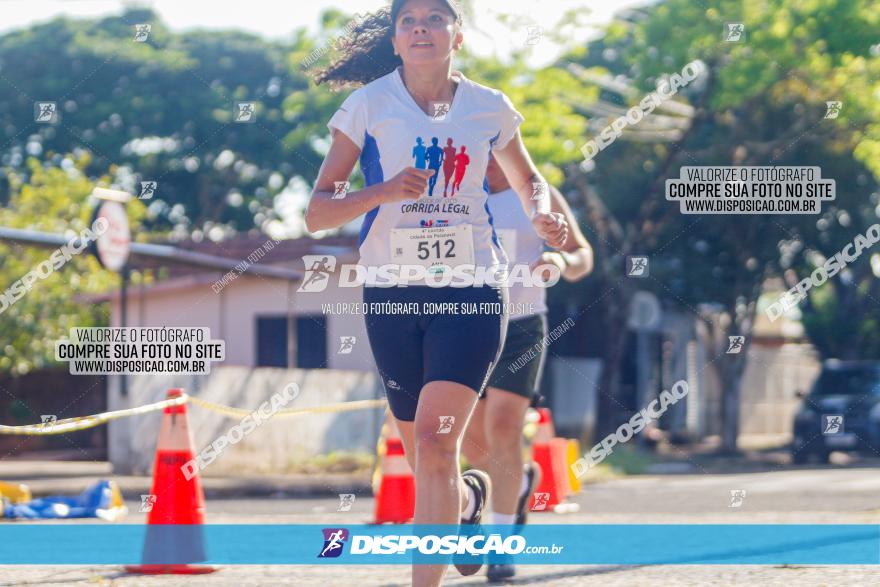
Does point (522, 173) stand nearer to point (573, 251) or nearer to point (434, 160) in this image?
point (434, 160)

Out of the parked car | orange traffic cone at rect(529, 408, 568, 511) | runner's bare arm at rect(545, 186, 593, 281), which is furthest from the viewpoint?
the parked car

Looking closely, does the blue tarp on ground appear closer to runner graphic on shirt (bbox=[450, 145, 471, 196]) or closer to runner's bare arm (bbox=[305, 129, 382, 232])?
runner's bare arm (bbox=[305, 129, 382, 232])

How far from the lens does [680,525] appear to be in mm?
8953

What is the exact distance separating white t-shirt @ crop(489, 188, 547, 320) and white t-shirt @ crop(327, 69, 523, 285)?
4.65 feet

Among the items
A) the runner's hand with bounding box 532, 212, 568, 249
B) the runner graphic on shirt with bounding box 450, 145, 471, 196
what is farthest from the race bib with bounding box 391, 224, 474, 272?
the runner's hand with bounding box 532, 212, 568, 249

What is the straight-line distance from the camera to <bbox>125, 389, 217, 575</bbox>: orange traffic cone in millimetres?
6332

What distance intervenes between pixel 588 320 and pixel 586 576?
79.2ft

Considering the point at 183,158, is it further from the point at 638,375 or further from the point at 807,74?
the point at 807,74

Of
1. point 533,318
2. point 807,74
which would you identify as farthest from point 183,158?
point 533,318

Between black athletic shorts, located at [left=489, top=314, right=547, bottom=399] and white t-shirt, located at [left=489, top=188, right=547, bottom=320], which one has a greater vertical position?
white t-shirt, located at [left=489, top=188, right=547, bottom=320]

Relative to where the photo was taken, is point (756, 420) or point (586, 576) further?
point (756, 420)

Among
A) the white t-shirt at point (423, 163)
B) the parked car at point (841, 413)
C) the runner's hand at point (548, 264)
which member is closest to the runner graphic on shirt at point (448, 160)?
the white t-shirt at point (423, 163)

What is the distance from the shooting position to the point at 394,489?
29.7 feet

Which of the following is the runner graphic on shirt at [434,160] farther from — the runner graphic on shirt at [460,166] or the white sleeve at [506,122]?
the white sleeve at [506,122]
